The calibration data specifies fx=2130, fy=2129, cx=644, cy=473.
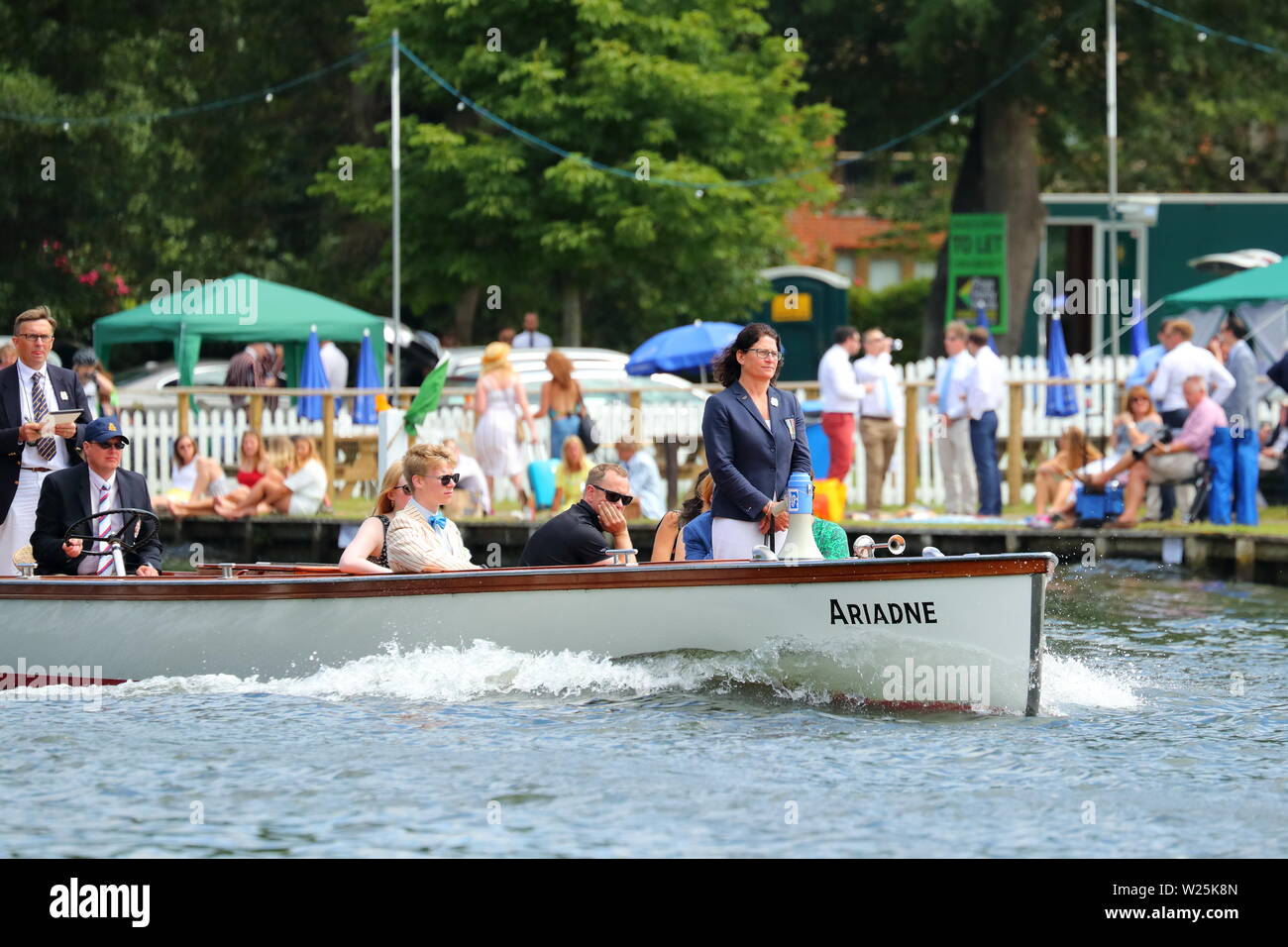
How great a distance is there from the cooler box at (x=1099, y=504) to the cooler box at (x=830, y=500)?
223cm

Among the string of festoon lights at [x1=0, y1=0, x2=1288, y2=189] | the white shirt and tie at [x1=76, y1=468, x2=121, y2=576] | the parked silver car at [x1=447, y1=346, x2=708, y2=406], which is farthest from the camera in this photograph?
the string of festoon lights at [x1=0, y1=0, x2=1288, y2=189]

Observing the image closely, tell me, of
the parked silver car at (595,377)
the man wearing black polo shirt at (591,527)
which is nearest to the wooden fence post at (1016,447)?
the parked silver car at (595,377)

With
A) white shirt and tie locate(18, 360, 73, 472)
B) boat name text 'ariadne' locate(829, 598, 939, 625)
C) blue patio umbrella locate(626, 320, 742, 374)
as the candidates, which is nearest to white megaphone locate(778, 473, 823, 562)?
boat name text 'ariadne' locate(829, 598, 939, 625)

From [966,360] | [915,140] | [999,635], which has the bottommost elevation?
[999,635]

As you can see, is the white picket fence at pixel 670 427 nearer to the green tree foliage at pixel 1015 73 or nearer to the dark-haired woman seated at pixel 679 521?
the green tree foliage at pixel 1015 73

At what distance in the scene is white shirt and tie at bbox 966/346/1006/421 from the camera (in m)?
19.8

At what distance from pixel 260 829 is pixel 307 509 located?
529 inches

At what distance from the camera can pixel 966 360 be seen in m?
20.0

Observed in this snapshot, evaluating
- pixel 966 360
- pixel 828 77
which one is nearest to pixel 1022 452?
pixel 966 360

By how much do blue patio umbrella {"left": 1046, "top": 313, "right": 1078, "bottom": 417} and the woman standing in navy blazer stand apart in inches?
516

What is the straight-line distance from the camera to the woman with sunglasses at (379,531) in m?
11.0

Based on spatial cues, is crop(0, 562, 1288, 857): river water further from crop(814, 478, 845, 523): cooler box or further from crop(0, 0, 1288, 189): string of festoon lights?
crop(0, 0, 1288, 189): string of festoon lights

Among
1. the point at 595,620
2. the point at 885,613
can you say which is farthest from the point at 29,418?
the point at 885,613
